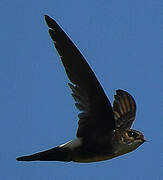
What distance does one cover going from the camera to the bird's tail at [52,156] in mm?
5523

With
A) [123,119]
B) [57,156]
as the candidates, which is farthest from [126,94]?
[57,156]

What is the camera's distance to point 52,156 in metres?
5.61

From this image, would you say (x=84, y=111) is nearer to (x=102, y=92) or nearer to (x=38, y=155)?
(x=102, y=92)

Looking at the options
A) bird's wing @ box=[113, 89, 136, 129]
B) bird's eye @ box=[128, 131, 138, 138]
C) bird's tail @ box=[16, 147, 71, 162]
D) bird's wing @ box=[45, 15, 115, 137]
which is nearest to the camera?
bird's wing @ box=[45, 15, 115, 137]

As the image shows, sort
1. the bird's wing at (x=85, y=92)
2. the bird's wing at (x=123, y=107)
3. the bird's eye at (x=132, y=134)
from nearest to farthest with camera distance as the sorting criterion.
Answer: the bird's wing at (x=85, y=92) < the bird's eye at (x=132, y=134) < the bird's wing at (x=123, y=107)

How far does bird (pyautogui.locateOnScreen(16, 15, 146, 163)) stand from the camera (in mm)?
5469

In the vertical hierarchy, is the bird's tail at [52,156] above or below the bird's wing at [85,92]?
below

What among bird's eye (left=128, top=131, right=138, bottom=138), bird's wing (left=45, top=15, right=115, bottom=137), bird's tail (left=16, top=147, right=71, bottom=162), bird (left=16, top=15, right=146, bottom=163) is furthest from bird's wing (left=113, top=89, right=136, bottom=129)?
bird's tail (left=16, top=147, right=71, bottom=162)

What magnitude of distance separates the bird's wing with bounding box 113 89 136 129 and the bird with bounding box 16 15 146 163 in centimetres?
78

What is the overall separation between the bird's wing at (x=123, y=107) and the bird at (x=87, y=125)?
779 millimetres

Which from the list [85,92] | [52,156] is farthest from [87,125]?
[52,156]

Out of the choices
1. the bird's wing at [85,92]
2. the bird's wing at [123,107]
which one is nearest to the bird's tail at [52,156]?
the bird's wing at [85,92]

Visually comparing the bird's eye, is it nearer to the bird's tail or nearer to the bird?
the bird

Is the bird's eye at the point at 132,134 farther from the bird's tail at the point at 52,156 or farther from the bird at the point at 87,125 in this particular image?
the bird's tail at the point at 52,156
